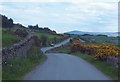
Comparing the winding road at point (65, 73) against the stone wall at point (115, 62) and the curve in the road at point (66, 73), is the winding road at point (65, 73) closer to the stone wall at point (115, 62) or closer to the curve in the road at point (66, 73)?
the curve in the road at point (66, 73)

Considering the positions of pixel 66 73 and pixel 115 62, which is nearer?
pixel 66 73

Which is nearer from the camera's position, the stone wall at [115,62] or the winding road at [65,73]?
the winding road at [65,73]

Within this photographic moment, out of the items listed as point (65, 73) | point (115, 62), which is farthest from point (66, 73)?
point (115, 62)

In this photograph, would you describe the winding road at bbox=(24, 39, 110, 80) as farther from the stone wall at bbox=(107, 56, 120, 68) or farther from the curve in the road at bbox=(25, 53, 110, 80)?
the stone wall at bbox=(107, 56, 120, 68)

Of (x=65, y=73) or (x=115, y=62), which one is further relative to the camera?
(x=115, y=62)

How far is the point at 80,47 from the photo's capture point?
6419cm

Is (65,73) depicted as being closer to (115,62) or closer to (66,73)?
(66,73)

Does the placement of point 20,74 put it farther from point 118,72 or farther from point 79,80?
point 118,72

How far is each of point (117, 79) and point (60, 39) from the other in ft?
371

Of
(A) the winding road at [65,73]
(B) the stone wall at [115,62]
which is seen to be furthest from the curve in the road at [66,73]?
(B) the stone wall at [115,62]

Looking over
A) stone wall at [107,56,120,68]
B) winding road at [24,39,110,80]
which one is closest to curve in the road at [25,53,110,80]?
winding road at [24,39,110,80]

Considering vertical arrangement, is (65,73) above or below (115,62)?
below

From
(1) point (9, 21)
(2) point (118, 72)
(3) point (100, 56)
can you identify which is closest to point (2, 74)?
(2) point (118, 72)

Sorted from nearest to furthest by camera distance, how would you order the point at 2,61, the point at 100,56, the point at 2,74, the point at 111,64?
the point at 2,74, the point at 2,61, the point at 111,64, the point at 100,56
